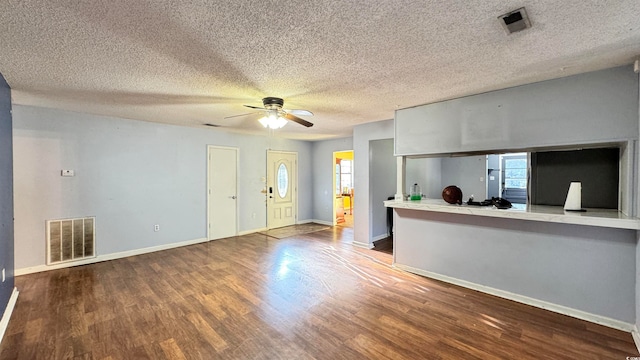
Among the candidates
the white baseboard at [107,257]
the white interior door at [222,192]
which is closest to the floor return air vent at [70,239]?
the white baseboard at [107,257]

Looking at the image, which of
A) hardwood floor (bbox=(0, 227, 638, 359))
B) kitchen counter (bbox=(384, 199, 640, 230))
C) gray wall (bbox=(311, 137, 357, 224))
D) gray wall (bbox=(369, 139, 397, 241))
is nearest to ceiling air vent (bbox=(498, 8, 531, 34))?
kitchen counter (bbox=(384, 199, 640, 230))

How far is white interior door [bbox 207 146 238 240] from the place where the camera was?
18.8ft

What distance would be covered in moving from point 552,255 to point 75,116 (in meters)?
6.73

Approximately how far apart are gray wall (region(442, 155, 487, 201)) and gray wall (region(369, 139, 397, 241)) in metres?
1.22

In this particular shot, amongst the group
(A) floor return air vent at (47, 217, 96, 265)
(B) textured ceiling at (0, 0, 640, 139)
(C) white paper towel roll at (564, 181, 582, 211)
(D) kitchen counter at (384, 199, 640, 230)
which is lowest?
(A) floor return air vent at (47, 217, 96, 265)

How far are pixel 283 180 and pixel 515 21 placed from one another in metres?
6.02

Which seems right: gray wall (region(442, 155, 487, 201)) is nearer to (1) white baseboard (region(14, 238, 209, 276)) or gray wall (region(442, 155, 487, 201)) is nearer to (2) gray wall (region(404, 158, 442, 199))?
(2) gray wall (region(404, 158, 442, 199))

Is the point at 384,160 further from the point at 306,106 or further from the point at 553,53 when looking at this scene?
the point at 553,53

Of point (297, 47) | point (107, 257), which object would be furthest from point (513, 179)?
point (107, 257)

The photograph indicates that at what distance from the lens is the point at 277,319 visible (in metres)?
2.59

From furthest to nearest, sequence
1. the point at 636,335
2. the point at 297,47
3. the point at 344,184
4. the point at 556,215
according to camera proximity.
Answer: the point at 344,184 → the point at 556,215 → the point at 636,335 → the point at 297,47

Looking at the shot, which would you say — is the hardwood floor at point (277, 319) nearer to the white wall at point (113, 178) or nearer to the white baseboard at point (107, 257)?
the white baseboard at point (107, 257)

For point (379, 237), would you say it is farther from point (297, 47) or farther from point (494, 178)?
point (297, 47)

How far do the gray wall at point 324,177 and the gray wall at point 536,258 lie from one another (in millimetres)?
3596
